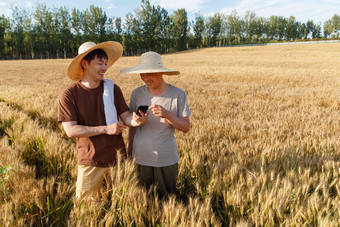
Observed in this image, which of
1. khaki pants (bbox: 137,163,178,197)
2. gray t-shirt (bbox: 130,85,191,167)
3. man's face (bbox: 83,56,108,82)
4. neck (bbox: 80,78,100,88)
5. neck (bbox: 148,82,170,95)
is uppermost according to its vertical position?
man's face (bbox: 83,56,108,82)

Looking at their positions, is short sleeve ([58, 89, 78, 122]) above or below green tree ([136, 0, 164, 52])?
below

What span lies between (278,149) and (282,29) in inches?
5015

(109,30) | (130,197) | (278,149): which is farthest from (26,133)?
(109,30)

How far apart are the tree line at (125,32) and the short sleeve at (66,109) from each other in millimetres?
70125

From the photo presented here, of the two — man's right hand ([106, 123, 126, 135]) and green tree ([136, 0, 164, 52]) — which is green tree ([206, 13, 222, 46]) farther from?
man's right hand ([106, 123, 126, 135])

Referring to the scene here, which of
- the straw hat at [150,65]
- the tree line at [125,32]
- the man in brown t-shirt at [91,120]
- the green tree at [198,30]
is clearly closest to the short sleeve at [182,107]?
the straw hat at [150,65]

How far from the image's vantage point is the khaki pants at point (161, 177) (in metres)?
2.17

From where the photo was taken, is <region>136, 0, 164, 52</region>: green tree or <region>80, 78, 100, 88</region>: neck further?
<region>136, 0, 164, 52</region>: green tree

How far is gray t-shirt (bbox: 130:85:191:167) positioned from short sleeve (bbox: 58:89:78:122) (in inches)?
25.2

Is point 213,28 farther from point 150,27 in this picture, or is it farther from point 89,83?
point 89,83

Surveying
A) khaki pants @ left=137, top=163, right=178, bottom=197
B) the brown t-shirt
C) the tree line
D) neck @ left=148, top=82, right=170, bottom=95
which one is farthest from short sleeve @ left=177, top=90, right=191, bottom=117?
the tree line

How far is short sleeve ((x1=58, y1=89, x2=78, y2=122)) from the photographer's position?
192 cm

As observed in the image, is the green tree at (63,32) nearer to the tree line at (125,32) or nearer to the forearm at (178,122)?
the tree line at (125,32)

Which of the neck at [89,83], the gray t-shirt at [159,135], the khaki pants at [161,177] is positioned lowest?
the khaki pants at [161,177]
